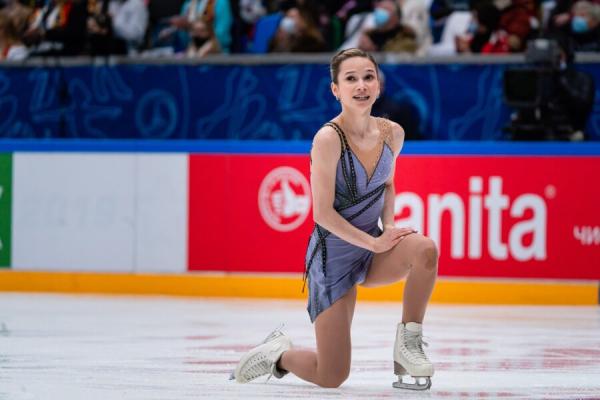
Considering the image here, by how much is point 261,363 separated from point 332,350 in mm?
334

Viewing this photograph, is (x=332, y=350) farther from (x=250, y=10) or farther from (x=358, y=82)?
(x=250, y=10)

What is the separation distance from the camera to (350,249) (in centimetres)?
461

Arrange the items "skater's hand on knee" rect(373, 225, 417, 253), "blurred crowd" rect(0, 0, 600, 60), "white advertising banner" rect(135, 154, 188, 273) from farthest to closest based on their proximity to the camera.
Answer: "blurred crowd" rect(0, 0, 600, 60) < "white advertising banner" rect(135, 154, 188, 273) < "skater's hand on knee" rect(373, 225, 417, 253)

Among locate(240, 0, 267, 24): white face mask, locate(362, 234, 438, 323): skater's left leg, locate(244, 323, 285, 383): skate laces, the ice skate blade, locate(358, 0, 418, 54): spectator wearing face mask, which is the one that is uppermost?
locate(240, 0, 267, 24): white face mask

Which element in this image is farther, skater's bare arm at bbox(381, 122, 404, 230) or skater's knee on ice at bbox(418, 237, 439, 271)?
skater's bare arm at bbox(381, 122, 404, 230)

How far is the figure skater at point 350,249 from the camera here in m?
4.49

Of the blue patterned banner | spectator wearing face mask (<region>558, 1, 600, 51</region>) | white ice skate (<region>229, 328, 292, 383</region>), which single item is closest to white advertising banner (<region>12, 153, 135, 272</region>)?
the blue patterned banner

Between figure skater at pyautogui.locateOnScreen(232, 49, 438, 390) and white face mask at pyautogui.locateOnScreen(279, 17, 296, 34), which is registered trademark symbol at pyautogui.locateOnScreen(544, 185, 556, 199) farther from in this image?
figure skater at pyautogui.locateOnScreen(232, 49, 438, 390)

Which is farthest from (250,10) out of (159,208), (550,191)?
(550,191)

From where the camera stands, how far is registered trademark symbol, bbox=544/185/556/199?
8391 mm

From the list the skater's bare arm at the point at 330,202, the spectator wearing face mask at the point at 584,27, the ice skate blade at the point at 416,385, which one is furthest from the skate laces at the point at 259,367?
the spectator wearing face mask at the point at 584,27

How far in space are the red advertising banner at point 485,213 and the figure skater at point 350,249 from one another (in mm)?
3773

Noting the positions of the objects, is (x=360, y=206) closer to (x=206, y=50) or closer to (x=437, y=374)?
(x=437, y=374)

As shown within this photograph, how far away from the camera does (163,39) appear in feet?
35.0
